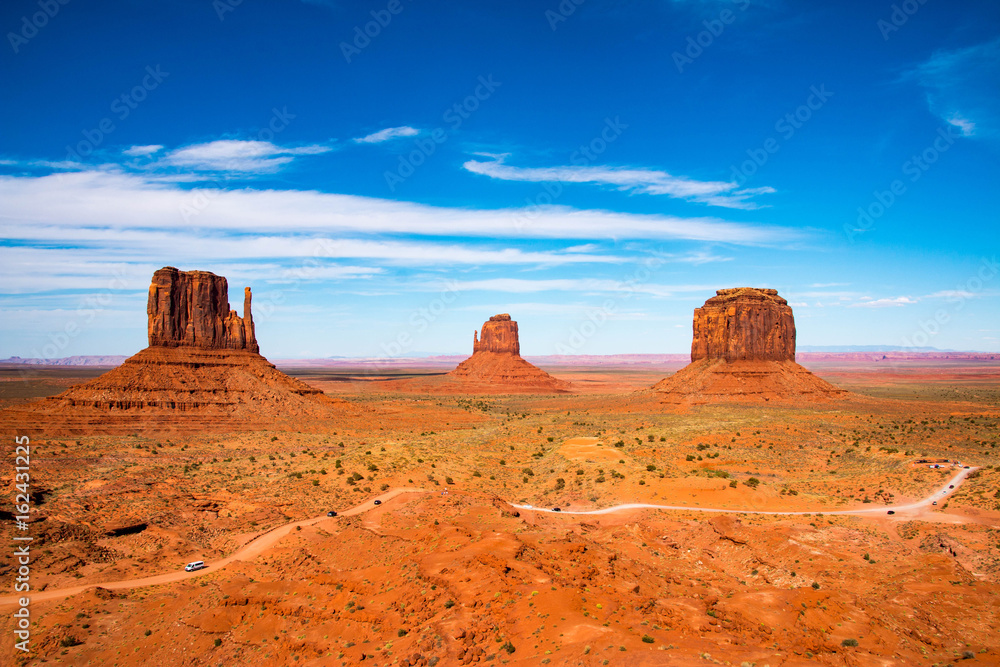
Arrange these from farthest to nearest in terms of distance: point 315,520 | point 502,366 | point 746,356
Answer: point 502,366 < point 746,356 < point 315,520

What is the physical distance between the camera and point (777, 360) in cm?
8638

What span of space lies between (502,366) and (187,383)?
90.3 m

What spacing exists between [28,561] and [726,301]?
87212 millimetres

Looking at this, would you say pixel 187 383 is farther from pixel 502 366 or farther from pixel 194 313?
pixel 502 366

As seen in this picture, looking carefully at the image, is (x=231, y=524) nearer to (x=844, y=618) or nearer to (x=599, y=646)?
(x=599, y=646)

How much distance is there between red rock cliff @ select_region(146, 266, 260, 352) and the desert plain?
23328mm

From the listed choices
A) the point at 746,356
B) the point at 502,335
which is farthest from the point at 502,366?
the point at 746,356

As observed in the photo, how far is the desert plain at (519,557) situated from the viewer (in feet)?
49.1

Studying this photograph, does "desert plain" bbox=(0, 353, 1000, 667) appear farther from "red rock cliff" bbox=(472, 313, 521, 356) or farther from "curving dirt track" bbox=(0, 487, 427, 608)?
"red rock cliff" bbox=(472, 313, 521, 356)

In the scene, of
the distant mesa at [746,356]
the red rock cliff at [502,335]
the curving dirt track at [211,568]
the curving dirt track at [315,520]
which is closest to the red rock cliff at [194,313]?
the curving dirt track at [315,520]

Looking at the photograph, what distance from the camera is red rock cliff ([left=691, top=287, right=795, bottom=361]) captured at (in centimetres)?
8500

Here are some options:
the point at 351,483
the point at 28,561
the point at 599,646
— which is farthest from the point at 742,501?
the point at 28,561

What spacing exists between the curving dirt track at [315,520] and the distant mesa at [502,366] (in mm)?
104723

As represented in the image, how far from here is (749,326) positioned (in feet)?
279
